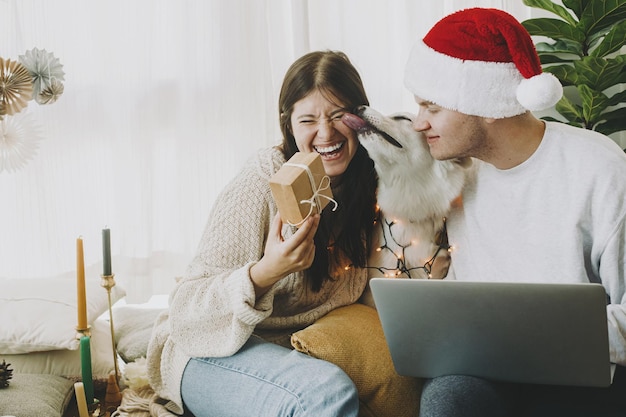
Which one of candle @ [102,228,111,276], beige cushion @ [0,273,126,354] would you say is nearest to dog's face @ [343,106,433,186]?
candle @ [102,228,111,276]

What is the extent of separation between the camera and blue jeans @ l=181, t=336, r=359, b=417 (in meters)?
1.33

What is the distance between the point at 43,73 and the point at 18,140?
10.3 inches

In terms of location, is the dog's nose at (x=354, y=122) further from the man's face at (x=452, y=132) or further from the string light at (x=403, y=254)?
the string light at (x=403, y=254)

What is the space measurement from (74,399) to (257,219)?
0.82 metres

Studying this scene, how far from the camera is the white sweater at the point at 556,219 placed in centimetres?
141

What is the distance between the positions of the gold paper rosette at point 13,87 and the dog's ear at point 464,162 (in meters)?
1.31

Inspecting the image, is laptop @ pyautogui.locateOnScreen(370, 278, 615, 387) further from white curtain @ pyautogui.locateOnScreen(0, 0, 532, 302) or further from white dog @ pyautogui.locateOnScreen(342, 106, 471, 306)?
white curtain @ pyautogui.locateOnScreen(0, 0, 532, 302)

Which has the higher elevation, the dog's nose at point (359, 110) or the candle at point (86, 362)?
the dog's nose at point (359, 110)

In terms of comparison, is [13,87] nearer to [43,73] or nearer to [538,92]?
[43,73]

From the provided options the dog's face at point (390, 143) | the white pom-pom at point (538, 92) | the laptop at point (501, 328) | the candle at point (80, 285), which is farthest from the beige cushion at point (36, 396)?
the white pom-pom at point (538, 92)

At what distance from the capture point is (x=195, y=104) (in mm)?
2354

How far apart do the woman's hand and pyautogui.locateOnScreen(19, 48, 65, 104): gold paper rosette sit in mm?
1116

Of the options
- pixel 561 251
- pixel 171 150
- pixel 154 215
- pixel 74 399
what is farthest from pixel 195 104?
pixel 561 251

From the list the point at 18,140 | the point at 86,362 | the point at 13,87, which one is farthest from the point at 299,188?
the point at 18,140
